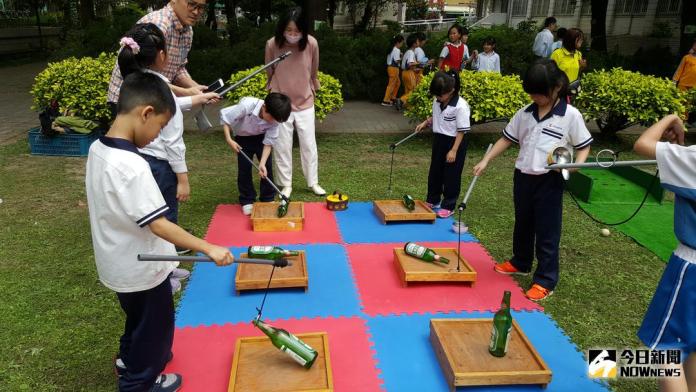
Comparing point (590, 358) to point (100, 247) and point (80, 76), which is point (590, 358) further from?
point (80, 76)

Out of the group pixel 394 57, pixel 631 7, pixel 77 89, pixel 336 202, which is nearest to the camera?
pixel 336 202

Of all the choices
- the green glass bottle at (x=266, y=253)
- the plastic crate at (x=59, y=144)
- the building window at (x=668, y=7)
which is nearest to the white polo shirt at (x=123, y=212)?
the green glass bottle at (x=266, y=253)

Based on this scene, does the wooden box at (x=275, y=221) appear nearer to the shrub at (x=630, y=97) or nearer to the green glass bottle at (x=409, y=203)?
the green glass bottle at (x=409, y=203)

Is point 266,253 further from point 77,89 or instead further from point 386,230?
point 77,89

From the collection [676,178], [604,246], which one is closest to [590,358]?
[676,178]

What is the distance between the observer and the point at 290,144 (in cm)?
538

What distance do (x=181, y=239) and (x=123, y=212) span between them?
288 millimetres

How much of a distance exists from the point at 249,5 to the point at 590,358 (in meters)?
19.4

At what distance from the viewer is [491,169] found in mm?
7070

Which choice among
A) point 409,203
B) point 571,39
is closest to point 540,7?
point 571,39

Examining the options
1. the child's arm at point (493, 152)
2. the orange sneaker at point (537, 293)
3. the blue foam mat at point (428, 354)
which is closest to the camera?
the blue foam mat at point (428, 354)

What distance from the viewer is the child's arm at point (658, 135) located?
7.18 ft

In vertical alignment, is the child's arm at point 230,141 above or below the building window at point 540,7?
below

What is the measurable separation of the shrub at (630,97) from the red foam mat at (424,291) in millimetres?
5351
